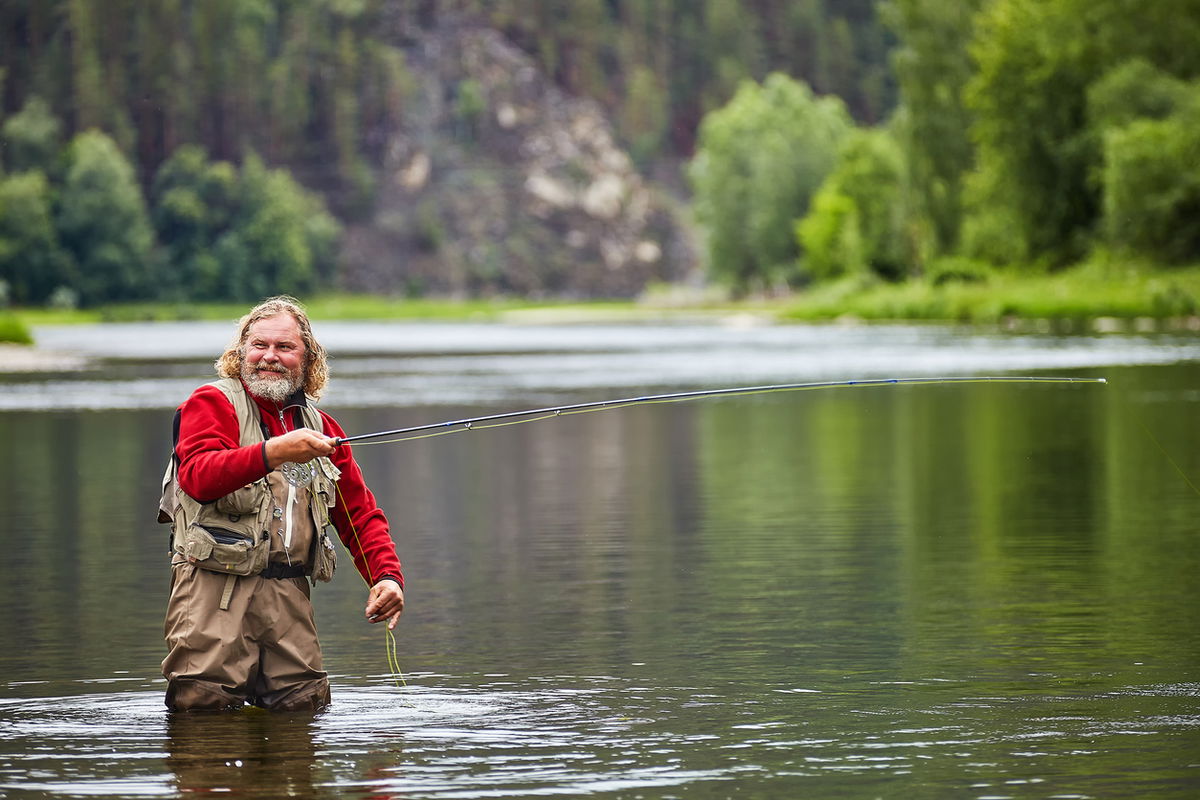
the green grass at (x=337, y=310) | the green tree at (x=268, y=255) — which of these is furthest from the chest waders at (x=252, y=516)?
the green tree at (x=268, y=255)

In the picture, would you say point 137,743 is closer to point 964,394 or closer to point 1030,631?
point 1030,631

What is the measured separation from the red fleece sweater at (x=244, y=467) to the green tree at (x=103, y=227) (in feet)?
558

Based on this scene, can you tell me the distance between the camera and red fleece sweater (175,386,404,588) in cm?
791

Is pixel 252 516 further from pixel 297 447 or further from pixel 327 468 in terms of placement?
pixel 297 447

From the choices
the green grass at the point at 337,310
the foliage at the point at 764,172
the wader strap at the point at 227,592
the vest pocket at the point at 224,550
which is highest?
the foliage at the point at 764,172

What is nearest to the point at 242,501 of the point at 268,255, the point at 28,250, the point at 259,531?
the point at 259,531

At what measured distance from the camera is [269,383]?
27.4 ft

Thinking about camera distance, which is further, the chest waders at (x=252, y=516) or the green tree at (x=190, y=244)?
the green tree at (x=190, y=244)

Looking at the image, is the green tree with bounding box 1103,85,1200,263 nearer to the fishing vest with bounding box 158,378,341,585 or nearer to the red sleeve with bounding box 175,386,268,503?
the fishing vest with bounding box 158,378,341,585

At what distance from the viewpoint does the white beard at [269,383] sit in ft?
27.4

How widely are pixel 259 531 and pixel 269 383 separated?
0.55 m

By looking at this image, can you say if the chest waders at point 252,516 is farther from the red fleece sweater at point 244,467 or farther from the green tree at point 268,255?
the green tree at point 268,255

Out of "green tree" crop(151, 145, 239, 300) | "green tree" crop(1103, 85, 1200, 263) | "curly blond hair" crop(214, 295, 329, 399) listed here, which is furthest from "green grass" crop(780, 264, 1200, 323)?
"green tree" crop(151, 145, 239, 300)

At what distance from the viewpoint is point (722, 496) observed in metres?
19.2
